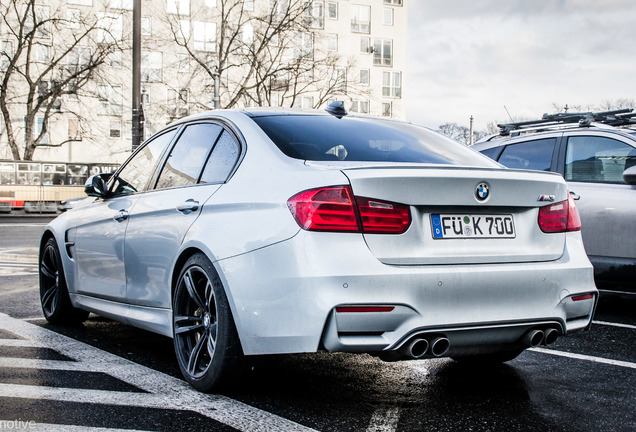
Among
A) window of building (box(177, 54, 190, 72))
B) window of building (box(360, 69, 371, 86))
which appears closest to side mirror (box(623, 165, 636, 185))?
window of building (box(177, 54, 190, 72))

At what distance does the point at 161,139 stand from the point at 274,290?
84.5 inches

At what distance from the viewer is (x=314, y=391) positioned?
3910 mm

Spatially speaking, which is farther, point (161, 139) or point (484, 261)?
point (161, 139)

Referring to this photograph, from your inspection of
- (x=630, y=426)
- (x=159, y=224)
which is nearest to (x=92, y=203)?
(x=159, y=224)

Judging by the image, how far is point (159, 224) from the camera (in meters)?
4.33

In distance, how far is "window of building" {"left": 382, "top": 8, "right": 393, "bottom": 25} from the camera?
61062mm

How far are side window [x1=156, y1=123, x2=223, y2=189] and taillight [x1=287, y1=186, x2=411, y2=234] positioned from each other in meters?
1.19

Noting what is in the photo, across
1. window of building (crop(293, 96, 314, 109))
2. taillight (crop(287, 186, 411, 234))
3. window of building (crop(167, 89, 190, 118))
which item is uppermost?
window of building (crop(293, 96, 314, 109))

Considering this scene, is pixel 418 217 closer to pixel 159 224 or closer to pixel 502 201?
pixel 502 201

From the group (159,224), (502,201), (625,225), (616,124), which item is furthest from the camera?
(616,124)

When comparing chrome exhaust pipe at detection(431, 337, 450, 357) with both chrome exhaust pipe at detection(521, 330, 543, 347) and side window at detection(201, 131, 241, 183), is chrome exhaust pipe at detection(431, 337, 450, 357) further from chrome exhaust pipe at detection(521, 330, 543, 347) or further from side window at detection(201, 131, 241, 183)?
side window at detection(201, 131, 241, 183)

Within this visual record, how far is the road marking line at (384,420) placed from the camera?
→ 325 cm

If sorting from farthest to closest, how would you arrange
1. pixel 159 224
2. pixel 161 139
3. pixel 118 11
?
pixel 118 11 < pixel 161 139 < pixel 159 224

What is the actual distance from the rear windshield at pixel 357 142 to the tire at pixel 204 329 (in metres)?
0.77
